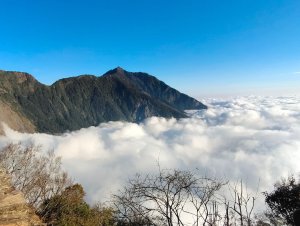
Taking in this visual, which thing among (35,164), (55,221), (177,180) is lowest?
(55,221)

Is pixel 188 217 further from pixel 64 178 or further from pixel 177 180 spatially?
pixel 177 180

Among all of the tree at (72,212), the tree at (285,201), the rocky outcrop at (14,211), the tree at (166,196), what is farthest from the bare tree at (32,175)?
the tree at (166,196)

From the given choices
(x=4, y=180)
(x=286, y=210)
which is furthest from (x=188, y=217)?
(x=4, y=180)

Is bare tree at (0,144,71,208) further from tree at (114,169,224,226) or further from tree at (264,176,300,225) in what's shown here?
tree at (114,169,224,226)

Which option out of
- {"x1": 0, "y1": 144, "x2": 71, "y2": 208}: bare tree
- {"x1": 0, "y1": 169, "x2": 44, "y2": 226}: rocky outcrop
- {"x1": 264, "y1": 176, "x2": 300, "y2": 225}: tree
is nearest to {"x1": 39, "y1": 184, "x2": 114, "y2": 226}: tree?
{"x1": 0, "y1": 144, "x2": 71, "y2": 208}: bare tree

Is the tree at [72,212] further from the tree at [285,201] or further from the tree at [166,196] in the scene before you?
the tree at [166,196]

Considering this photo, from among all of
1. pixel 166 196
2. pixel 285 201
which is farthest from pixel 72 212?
pixel 166 196

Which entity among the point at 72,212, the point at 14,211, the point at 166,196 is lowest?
the point at 72,212

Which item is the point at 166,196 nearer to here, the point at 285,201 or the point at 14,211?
the point at 14,211
